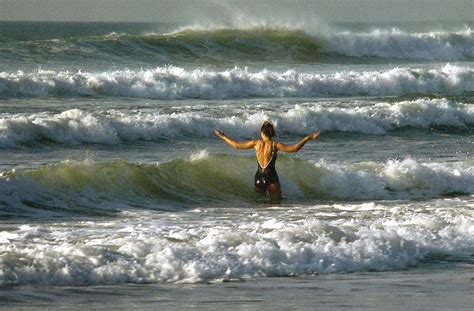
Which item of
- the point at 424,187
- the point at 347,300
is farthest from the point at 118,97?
the point at 347,300

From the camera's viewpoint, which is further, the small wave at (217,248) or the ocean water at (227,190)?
the small wave at (217,248)

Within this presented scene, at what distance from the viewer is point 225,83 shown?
3453 centimetres

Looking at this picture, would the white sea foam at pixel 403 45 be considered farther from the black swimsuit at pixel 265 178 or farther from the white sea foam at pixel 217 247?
the white sea foam at pixel 217 247

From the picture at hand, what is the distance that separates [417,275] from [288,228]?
1.75 m

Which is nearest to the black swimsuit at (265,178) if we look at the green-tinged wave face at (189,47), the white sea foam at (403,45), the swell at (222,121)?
the swell at (222,121)

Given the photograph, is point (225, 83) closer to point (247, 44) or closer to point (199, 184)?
point (247, 44)

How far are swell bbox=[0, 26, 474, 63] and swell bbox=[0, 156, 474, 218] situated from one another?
21932mm

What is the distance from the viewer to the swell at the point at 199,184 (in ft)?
51.5

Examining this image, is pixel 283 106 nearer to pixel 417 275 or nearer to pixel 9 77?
pixel 9 77

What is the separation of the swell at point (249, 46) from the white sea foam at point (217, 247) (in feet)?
88.5

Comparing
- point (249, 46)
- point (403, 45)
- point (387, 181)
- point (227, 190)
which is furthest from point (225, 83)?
point (403, 45)

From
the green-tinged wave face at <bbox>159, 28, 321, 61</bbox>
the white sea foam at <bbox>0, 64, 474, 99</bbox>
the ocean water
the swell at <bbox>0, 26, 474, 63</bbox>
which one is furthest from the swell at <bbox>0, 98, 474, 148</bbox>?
the green-tinged wave face at <bbox>159, 28, 321, 61</bbox>

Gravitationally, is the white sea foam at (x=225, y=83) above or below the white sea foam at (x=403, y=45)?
below

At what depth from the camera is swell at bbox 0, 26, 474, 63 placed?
41.9 m
